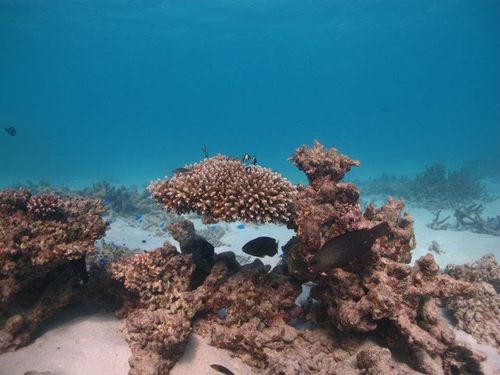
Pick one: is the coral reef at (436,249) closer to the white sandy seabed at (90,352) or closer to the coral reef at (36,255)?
the white sandy seabed at (90,352)

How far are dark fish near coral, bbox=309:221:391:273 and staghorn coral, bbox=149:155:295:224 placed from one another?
124cm

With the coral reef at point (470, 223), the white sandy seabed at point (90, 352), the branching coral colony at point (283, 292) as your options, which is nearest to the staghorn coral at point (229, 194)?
the branching coral colony at point (283, 292)

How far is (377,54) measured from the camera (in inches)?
3816

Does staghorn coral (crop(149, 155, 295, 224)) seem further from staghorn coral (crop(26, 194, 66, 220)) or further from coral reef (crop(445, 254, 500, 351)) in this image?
coral reef (crop(445, 254, 500, 351))

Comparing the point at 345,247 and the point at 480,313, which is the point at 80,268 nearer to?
the point at 345,247

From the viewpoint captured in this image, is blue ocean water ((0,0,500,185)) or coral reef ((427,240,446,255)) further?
blue ocean water ((0,0,500,185))

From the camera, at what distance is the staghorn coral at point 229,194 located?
475 cm

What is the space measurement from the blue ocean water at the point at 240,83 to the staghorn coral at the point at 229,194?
31.4 meters

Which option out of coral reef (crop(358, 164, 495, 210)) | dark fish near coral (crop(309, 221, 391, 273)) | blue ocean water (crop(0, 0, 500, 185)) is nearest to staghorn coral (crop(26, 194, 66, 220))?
dark fish near coral (crop(309, 221, 391, 273))

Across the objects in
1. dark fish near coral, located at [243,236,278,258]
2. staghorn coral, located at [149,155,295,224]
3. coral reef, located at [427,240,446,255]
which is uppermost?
coral reef, located at [427,240,446,255]

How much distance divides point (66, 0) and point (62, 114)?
143 meters

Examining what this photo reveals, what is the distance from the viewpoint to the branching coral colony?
13.2 feet

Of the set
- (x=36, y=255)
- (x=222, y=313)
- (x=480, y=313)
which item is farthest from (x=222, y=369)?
(x=480, y=313)

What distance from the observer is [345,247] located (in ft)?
12.1
